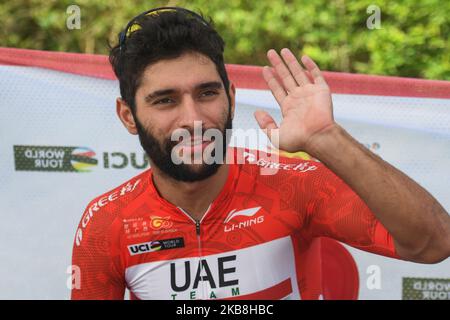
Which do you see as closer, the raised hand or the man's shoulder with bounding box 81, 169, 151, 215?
the raised hand

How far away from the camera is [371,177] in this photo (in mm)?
2100

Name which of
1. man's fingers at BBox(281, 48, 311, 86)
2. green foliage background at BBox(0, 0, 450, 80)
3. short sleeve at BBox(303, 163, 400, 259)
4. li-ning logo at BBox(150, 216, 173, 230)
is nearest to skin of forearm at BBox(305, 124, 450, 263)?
short sleeve at BBox(303, 163, 400, 259)

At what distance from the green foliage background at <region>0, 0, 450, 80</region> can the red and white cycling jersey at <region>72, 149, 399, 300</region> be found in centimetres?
362

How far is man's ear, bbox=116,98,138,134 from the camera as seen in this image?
8.98ft

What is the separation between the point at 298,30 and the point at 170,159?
4328 millimetres

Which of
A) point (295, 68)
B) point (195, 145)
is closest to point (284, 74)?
point (295, 68)

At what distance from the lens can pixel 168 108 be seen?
249 centimetres

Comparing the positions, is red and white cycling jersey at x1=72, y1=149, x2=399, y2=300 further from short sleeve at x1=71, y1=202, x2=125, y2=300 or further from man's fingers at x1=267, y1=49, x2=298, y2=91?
man's fingers at x1=267, y1=49, x2=298, y2=91

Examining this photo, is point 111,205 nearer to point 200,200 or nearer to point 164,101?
point 200,200

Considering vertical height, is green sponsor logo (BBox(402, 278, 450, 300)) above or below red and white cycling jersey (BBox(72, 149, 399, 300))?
below

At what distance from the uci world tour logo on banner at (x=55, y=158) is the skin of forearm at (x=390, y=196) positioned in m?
1.81

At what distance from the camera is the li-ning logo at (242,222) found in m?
2.71
